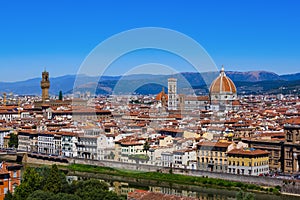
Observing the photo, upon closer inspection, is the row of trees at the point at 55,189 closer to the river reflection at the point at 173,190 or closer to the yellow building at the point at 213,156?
the river reflection at the point at 173,190

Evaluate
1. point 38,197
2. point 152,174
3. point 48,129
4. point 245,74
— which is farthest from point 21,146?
point 245,74

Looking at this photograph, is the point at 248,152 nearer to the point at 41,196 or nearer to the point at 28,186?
the point at 28,186

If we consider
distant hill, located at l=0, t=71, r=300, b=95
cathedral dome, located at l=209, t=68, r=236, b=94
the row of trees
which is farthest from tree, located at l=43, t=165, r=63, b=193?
cathedral dome, located at l=209, t=68, r=236, b=94

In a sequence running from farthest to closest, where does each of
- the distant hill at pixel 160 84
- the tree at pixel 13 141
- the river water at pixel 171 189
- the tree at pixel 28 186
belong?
the distant hill at pixel 160 84
the tree at pixel 13 141
the river water at pixel 171 189
the tree at pixel 28 186

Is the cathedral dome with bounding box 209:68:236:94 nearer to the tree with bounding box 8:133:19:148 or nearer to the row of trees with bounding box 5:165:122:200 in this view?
the tree with bounding box 8:133:19:148

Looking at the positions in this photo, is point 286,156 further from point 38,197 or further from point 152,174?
point 38,197

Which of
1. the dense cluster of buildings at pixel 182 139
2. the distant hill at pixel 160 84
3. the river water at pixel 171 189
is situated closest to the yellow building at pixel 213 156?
the dense cluster of buildings at pixel 182 139
